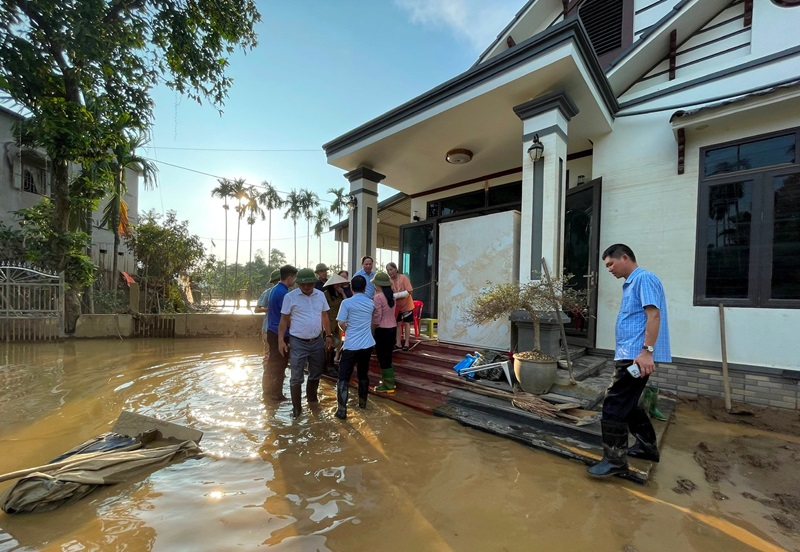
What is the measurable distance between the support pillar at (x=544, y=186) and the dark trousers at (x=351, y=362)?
2353 mm

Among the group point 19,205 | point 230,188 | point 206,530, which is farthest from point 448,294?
point 230,188

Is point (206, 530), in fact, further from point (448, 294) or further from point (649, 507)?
point (448, 294)

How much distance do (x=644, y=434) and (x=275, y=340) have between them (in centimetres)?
422

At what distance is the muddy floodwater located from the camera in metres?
1.98

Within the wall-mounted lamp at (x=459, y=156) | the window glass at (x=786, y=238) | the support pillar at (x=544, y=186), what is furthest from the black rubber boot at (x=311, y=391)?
the window glass at (x=786, y=238)

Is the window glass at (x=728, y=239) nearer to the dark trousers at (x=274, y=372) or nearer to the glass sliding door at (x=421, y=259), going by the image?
the glass sliding door at (x=421, y=259)

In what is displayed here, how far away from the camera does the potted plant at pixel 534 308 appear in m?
3.83

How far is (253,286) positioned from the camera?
28.7 meters

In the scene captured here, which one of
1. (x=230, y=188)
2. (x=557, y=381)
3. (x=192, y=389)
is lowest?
(x=192, y=389)

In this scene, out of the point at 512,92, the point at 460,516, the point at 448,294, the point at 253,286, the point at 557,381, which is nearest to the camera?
the point at 460,516

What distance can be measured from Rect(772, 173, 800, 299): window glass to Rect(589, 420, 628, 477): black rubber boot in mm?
3489

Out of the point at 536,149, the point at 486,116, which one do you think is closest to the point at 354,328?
the point at 536,149

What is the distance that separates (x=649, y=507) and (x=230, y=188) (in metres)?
32.7

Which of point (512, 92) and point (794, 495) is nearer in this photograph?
point (794, 495)
